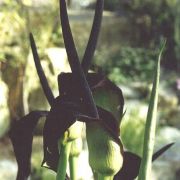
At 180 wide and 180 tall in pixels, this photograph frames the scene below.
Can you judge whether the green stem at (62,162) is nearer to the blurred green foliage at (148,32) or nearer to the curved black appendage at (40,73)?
the curved black appendage at (40,73)

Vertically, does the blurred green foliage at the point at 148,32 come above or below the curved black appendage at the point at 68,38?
below

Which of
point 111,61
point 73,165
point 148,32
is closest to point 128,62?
point 111,61

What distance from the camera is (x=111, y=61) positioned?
7.84m

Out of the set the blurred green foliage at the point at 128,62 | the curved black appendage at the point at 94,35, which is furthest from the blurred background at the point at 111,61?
the curved black appendage at the point at 94,35

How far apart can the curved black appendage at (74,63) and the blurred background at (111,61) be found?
5.93ft

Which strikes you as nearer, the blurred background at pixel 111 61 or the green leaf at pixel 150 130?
the green leaf at pixel 150 130

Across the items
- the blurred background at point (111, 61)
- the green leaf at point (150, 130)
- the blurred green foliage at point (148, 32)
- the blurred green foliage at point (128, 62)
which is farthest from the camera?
the blurred green foliage at point (148, 32)

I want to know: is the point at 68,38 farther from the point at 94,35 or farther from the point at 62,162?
the point at 62,162

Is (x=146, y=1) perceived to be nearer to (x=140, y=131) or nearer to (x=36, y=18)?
(x=36, y=18)

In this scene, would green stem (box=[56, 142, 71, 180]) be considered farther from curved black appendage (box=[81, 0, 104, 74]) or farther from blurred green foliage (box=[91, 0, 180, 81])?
blurred green foliage (box=[91, 0, 180, 81])

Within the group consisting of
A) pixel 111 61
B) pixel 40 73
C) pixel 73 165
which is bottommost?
pixel 111 61

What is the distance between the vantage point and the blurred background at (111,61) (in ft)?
14.6

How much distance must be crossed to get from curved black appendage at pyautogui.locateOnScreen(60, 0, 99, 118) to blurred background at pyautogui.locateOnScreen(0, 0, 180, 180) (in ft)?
5.93

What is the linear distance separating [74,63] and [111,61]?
7.15 m
